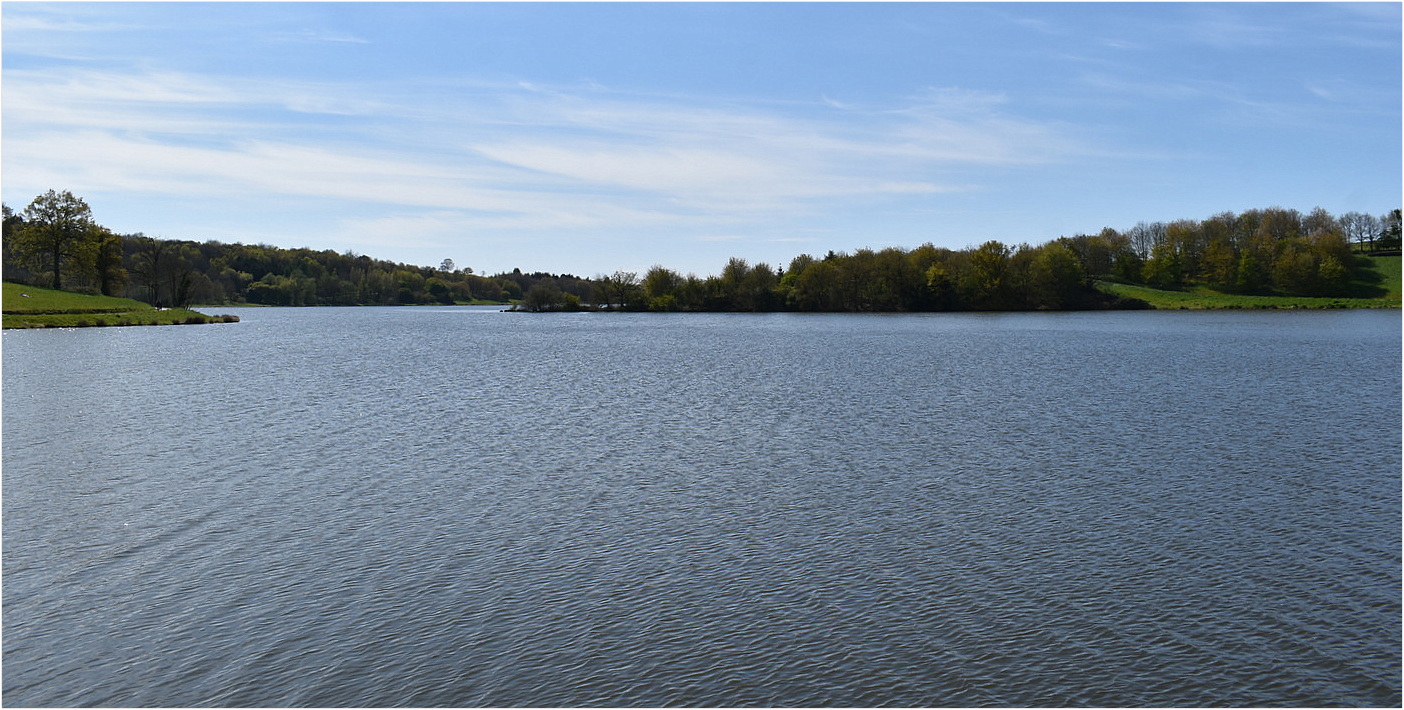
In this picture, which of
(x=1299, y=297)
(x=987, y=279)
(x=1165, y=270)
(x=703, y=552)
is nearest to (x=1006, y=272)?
(x=987, y=279)

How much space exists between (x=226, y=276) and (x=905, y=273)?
130766mm

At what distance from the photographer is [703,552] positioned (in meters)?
12.3

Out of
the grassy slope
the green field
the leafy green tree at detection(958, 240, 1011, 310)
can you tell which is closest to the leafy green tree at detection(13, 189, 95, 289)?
the green field

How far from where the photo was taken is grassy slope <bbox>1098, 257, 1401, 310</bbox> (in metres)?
108

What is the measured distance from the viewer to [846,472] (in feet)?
56.4

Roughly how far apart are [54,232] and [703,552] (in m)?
91.3

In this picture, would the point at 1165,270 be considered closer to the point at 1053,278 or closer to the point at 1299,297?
the point at 1299,297

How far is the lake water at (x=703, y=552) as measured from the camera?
859 cm

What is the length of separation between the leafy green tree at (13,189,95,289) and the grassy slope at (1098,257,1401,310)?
381 feet

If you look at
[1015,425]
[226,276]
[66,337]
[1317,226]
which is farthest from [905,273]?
[226,276]

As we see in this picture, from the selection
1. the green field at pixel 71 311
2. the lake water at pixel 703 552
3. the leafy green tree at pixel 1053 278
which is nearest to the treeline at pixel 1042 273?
the leafy green tree at pixel 1053 278

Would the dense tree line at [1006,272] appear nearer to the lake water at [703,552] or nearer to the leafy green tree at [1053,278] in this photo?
the leafy green tree at [1053,278]

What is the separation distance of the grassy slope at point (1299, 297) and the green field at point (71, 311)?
10879 centimetres

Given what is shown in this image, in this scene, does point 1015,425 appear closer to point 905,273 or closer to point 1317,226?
point 905,273
